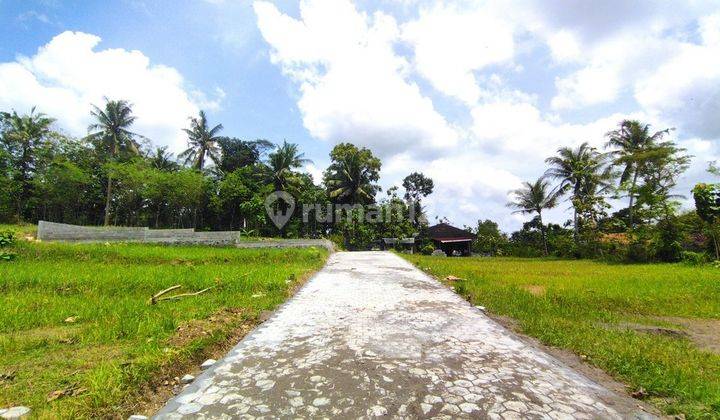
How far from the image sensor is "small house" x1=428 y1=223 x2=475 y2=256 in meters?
32.0

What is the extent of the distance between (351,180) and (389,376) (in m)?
27.2

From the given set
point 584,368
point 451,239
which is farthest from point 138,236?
point 451,239

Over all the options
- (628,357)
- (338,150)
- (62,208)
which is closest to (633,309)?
(628,357)

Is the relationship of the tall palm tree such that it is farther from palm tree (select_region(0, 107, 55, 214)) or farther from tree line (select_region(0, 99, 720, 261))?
palm tree (select_region(0, 107, 55, 214))

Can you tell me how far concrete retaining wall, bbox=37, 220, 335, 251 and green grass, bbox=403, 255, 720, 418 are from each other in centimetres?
1167

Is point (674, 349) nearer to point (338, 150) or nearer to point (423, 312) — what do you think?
point (423, 312)

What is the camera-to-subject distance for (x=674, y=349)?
4738mm

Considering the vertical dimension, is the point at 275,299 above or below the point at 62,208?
below

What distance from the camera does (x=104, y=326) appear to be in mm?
5148

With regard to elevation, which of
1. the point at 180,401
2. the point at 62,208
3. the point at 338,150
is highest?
the point at 338,150

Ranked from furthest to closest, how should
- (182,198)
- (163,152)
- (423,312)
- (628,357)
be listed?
(163,152) < (182,198) < (423,312) < (628,357)

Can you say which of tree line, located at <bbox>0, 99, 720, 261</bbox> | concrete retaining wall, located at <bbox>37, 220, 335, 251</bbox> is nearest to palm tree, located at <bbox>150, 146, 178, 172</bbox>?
tree line, located at <bbox>0, 99, 720, 261</bbox>

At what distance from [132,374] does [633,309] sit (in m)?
8.54

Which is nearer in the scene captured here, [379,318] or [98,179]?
[379,318]
